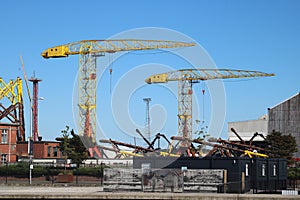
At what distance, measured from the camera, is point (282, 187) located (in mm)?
55125

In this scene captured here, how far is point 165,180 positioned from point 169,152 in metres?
14.0

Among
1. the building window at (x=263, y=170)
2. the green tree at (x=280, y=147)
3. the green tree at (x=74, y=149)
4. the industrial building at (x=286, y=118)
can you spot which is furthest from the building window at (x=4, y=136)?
the building window at (x=263, y=170)

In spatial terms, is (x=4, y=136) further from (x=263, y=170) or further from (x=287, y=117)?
(x=263, y=170)

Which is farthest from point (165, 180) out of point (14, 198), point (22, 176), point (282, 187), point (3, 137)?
point (3, 137)

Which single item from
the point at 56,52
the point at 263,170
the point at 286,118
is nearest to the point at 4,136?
the point at 56,52

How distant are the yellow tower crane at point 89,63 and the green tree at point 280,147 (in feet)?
68.6

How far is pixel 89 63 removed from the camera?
3460 inches

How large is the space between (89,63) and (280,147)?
30.2 meters

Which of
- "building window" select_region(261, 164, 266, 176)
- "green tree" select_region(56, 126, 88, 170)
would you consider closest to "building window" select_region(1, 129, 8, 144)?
"green tree" select_region(56, 126, 88, 170)

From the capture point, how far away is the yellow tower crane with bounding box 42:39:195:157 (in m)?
72.6

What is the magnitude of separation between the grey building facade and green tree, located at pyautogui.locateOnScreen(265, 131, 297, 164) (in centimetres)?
1844

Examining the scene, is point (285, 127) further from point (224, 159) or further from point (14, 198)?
point (14, 198)

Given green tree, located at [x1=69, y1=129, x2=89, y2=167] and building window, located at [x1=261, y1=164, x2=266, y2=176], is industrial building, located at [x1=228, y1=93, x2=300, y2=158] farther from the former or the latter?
building window, located at [x1=261, y1=164, x2=266, y2=176]

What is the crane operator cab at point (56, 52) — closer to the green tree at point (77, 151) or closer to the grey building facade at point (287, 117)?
the green tree at point (77, 151)
